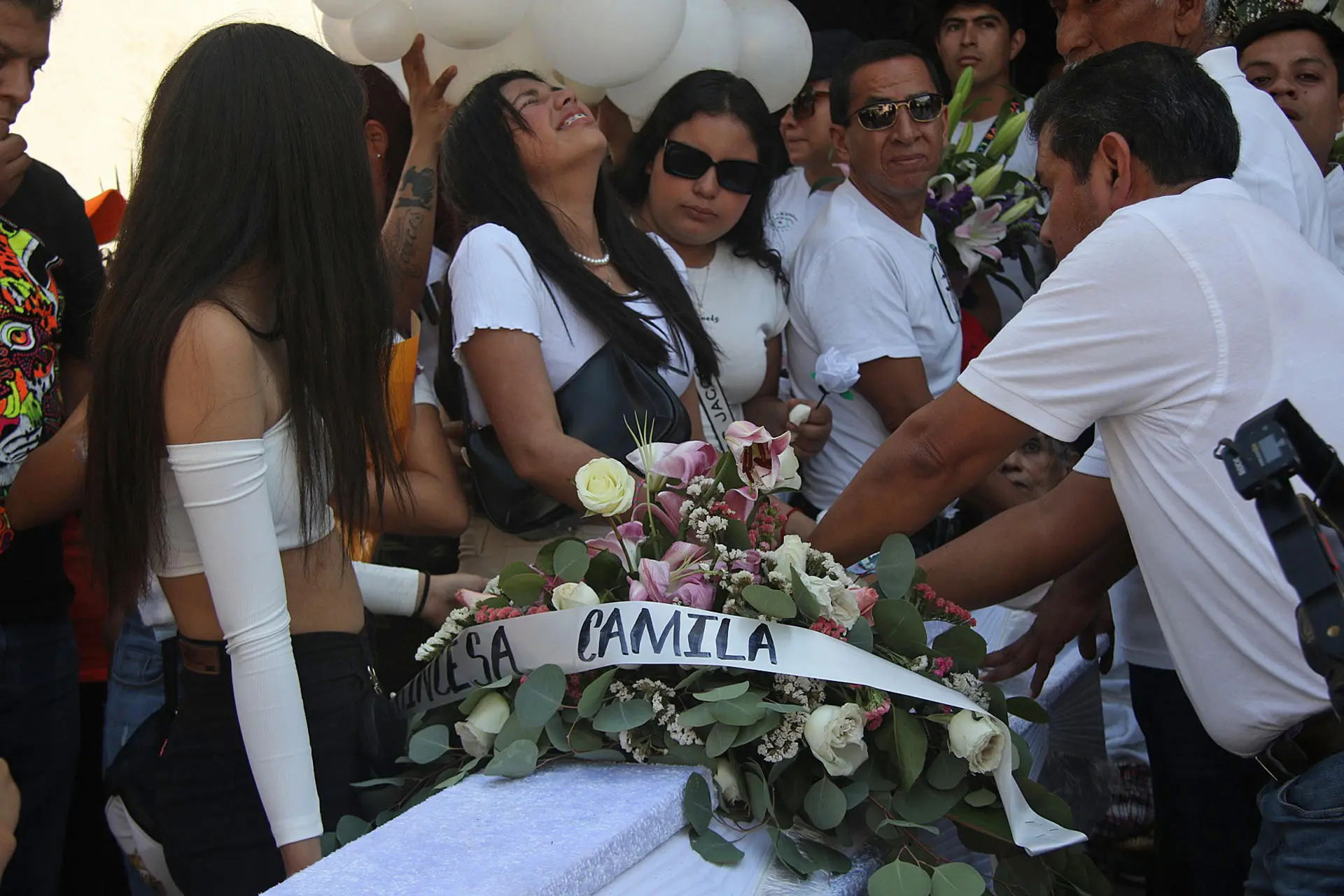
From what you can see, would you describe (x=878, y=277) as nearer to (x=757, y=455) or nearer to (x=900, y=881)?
(x=757, y=455)

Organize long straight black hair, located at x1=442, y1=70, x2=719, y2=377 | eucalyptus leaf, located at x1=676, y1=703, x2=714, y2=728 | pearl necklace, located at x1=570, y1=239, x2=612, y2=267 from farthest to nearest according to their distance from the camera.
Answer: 1. pearl necklace, located at x1=570, y1=239, x2=612, y2=267
2. long straight black hair, located at x1=442, y1=70, x2=719, y2=377
3. eucalyptus leaf, located at x1=676, y1=703, x2=714, y2=728

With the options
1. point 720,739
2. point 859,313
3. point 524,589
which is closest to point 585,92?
point 859,313

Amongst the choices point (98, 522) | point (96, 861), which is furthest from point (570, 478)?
point (96, 861)

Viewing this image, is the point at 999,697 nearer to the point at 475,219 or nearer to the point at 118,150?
the point at 475,219

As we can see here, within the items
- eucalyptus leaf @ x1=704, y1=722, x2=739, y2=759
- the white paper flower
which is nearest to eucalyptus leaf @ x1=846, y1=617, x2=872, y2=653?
eucalyptus leaf @ x1=704, y1=722, x2=739, y2=759

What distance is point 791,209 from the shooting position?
13.8 feet

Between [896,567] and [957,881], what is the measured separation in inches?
20.2

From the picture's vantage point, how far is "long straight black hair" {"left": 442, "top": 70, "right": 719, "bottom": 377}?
8.90 ft

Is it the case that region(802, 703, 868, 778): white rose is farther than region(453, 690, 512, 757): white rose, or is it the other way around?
region(453, 690, 512, 757): white rose

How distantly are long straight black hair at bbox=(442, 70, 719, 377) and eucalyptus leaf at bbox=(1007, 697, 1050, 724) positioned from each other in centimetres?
111

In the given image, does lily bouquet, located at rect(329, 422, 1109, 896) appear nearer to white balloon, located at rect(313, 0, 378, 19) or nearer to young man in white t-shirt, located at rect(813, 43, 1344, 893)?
young man in white t-shirt, located at rect(813, 43, 1344, 893)

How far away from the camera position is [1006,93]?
4965 mm

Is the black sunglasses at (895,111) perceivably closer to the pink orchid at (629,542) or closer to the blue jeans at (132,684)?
the pink orchid at (629,542)

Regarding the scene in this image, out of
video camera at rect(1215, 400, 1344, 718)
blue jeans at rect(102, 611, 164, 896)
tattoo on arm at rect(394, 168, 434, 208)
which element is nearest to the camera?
video camera at rect(1215, 400, 1344, 718)
